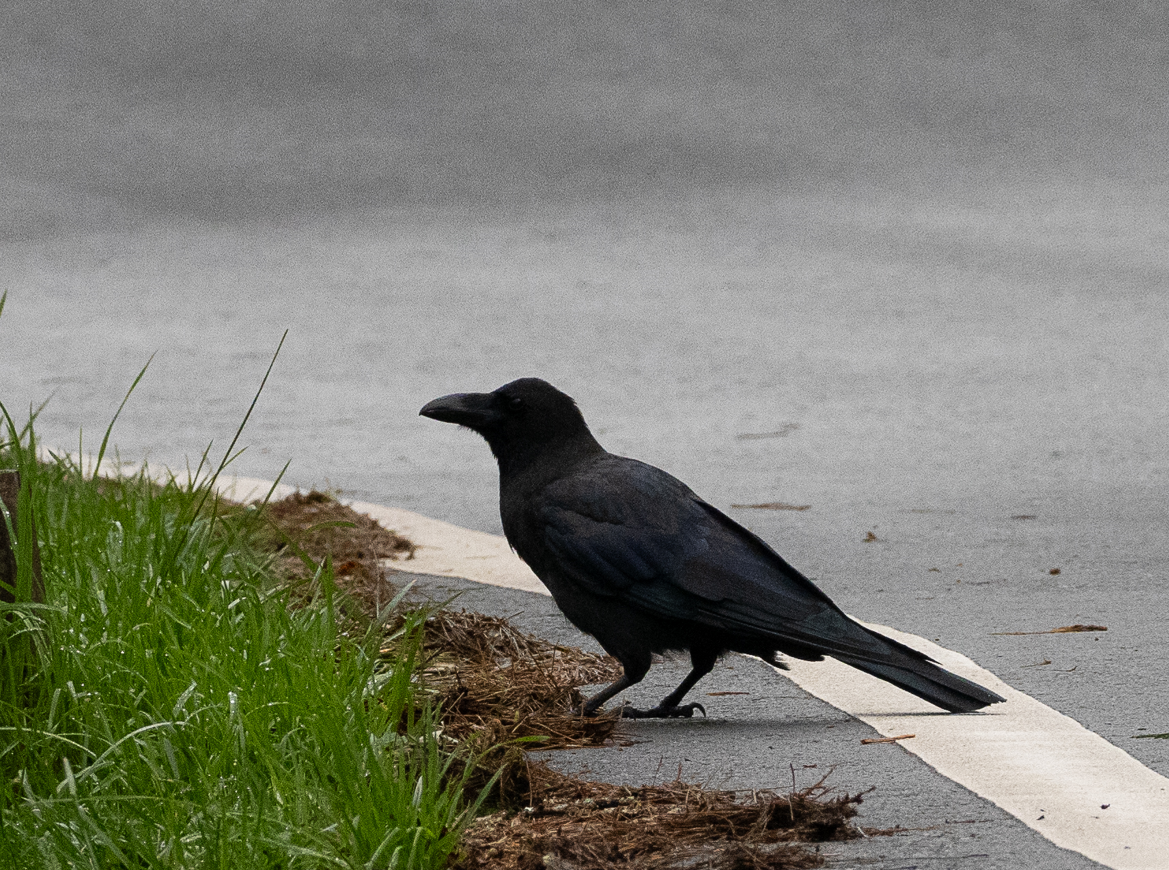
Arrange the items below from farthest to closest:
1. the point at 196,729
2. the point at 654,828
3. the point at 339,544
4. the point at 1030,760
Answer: the point at 339,544 < the point at 1030,760 < the point at 196,729 < the point at 654,828

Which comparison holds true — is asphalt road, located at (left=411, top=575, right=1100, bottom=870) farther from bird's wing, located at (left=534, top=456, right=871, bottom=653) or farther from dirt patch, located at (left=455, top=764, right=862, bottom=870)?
bird's wing, located at (left=534, top=456, right=871, bottom=653)

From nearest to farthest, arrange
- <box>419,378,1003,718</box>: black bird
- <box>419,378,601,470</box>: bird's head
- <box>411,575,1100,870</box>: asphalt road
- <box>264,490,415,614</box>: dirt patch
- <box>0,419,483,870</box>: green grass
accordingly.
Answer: <box>0,419,483,870</box>: green grass
<box>411,575,1100,870</box>: asphalt road
<box>419,378,1003,718</box>: black bird
<box>419,378,601,470</box>: bird's head
<box>264,490,415,614</box>: dirt patch

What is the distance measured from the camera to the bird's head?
399 centimetres

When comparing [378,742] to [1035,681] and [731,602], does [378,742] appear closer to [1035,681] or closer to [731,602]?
[731,602]

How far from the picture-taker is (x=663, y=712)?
3.65m

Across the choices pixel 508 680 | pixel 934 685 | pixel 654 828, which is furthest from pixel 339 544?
pixel 654 828

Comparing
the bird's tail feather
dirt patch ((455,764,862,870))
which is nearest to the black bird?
the bird's tail feather

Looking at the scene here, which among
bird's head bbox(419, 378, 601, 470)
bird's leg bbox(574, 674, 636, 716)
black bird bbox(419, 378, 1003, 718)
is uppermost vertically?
bird's head bbox(419, 378, 601, 470)

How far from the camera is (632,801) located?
266 cm

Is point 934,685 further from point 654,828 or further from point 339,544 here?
point 339,544

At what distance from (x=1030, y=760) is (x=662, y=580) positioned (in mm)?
970

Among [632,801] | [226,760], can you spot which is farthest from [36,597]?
[632,801]

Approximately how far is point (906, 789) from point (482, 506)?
174 inches

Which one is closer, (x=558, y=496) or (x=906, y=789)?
(x=906, y=789)
